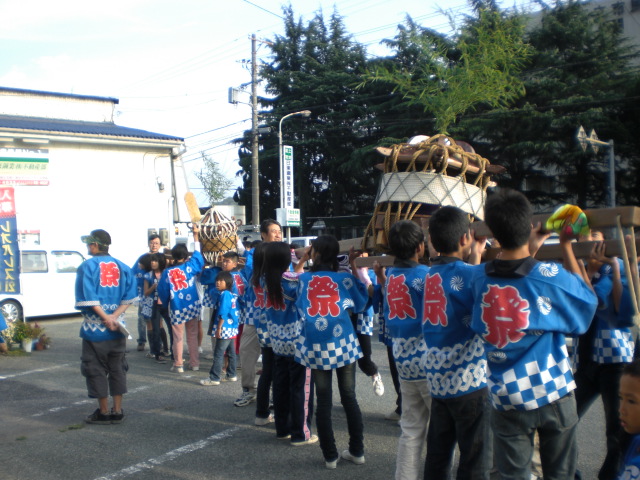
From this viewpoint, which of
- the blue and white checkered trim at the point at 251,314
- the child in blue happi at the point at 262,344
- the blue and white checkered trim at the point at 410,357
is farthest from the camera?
the blue and white checkered trim at the point at 251,314

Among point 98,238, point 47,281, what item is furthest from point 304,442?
point 47,281

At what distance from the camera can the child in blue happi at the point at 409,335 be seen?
149 inches

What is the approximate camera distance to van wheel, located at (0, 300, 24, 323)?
1323cm

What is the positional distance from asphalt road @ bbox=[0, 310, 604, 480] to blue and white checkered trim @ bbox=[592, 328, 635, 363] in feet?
3.48

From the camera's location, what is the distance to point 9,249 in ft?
31.8

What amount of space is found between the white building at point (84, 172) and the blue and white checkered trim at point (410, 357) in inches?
575

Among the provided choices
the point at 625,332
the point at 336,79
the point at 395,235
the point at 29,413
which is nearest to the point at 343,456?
the point at 395,235

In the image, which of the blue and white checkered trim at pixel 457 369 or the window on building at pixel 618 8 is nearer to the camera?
the blue and white checkered trim at pixel 457 369

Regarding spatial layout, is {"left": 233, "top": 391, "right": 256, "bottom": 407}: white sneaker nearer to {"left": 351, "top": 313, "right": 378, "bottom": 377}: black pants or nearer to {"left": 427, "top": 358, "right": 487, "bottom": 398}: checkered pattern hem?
{"left": 351, "top": 313, "right": 378, "bottom": 377}: black pants

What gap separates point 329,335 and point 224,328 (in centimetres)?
328

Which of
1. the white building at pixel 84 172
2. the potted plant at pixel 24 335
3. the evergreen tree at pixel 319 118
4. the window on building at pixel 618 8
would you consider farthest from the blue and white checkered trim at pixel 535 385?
the window on building at pixel 618 8

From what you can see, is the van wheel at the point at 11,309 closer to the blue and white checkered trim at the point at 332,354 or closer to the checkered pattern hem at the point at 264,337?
the checkered pattern hem at the point at 264,337

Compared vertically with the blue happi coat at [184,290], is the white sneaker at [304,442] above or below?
below

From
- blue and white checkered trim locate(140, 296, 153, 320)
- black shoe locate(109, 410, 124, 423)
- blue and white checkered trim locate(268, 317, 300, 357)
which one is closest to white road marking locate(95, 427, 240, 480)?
blue and white checkered trim locate(268, 317, 300, 357)
